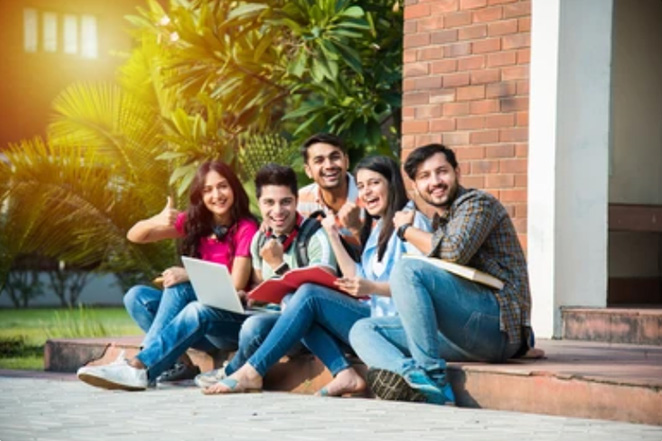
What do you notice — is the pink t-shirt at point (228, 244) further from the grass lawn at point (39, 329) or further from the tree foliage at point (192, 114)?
the grass lawn at point (39, 329)

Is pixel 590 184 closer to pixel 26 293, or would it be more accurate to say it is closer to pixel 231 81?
pixel 231 81

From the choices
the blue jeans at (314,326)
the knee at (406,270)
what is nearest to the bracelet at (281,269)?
the blue jeans at (314,326)

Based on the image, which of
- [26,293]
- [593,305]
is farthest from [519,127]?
[26,293]

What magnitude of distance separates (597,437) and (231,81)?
7.84m

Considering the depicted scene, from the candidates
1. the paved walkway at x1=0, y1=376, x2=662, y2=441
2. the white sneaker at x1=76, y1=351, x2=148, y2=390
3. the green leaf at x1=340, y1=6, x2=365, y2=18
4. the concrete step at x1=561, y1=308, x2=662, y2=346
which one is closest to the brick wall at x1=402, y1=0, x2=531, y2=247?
the concrete step at x1=561, y1=308, x2=662, y2=346

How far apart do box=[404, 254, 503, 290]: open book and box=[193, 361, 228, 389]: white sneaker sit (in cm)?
136

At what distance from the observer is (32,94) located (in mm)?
27328

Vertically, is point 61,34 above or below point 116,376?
above

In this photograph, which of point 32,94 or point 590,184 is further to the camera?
point 32,94

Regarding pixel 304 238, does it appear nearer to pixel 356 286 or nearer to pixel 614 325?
pixel 356 286

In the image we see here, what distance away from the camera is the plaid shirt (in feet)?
22.6

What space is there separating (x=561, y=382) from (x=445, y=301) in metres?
0.68

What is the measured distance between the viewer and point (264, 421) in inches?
244

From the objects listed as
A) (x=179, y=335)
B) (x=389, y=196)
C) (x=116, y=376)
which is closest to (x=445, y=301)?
(x=389, y=196)
